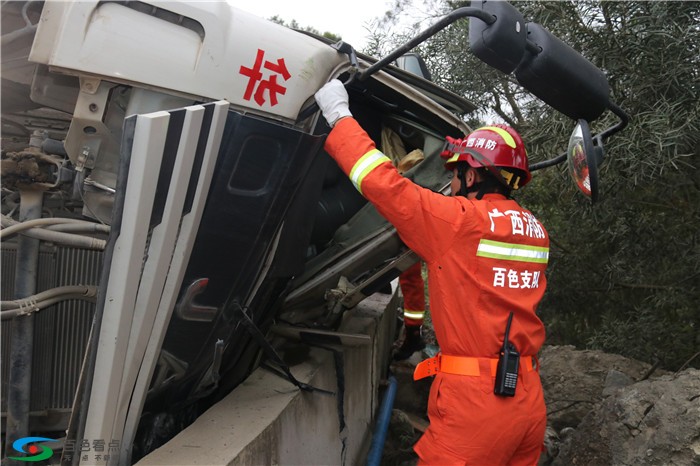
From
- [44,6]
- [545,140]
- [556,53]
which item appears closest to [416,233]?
[556,53]

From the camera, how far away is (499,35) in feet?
6.40

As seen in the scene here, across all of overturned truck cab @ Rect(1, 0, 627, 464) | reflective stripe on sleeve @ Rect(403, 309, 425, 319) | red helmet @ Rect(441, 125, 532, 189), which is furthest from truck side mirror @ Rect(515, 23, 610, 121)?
reflective stripe on sleeve @ Rect(403, 309, 425, 319)

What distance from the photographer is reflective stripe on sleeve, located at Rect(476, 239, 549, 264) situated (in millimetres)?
2354

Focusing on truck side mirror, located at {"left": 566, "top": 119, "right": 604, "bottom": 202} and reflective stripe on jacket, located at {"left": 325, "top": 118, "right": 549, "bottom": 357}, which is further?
reflective stripe on jacket, located at {"left": 325, "top": 118, "right": 549, "bottom": 357}

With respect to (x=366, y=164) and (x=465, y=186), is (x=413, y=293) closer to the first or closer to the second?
(x=465, y=186)

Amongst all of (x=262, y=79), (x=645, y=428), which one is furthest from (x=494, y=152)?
(x=645, y=428)

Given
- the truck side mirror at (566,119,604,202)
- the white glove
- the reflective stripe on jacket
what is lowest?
the reflective stripe on jacket

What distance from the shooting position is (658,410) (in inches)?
116

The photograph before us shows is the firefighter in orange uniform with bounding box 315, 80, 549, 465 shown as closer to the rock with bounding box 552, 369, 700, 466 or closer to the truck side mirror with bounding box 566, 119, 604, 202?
the truck side mirror with bounding box 566, 119, 604, 202

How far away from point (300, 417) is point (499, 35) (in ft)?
6.10

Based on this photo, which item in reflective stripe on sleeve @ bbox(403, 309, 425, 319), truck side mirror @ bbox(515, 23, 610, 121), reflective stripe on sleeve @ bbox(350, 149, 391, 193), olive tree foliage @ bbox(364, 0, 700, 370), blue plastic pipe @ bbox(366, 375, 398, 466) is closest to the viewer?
truck side mirror @ bbox(515, 23, 610, 121)

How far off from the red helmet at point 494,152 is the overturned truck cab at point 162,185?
0.23 metres

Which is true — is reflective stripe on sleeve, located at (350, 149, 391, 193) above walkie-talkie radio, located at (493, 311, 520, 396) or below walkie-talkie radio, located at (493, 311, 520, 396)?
above

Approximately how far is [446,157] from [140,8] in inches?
56.8
